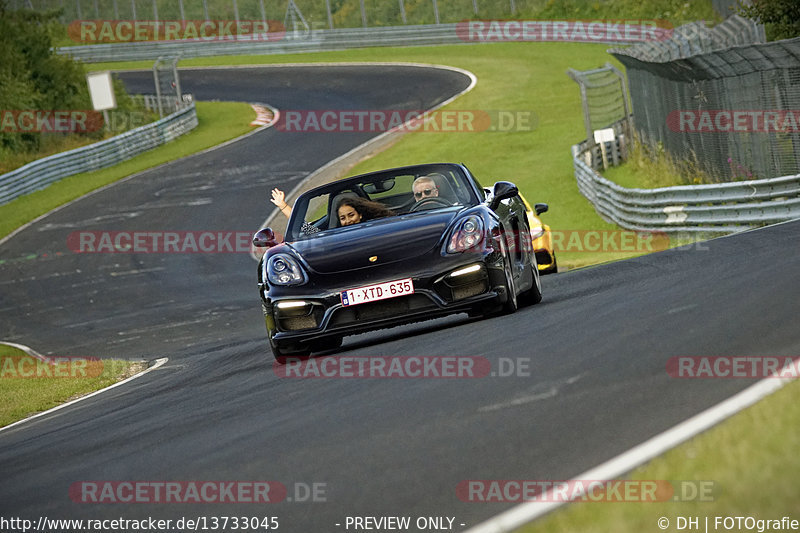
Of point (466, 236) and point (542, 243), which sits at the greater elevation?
point (466, 236)

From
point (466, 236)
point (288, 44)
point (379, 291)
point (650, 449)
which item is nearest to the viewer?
point (650, 449)

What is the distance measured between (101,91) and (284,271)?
36243mm

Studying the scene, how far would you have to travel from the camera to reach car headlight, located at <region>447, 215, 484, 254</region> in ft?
28.3

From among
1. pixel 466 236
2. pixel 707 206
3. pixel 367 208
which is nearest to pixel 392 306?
pixel 466 236

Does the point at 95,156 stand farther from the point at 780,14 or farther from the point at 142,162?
the point at 780,14

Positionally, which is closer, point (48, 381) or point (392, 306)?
point (392, 306)

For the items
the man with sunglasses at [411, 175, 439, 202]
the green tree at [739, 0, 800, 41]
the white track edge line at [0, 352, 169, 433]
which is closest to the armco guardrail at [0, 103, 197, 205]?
the green tree at [739, 0, 800, 41]

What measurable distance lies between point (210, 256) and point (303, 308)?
58.8ft

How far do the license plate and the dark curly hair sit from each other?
138 cm

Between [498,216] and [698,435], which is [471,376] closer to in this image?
[698,435]

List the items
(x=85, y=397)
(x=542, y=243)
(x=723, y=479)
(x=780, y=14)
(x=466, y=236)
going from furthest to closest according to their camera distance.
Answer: (x=780, y=14), (x=542, y=243), (x=85, y=397), (x=466, y=236), (x=723, y=479)

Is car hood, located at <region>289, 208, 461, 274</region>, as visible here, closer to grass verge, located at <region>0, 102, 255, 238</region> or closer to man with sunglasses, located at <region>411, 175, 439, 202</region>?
man with sunglasses, located at <region>411, 175, 439, 202</region>

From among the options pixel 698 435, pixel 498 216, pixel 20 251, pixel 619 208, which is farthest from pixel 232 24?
pixel 698 435

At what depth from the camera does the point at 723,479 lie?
3404mm
